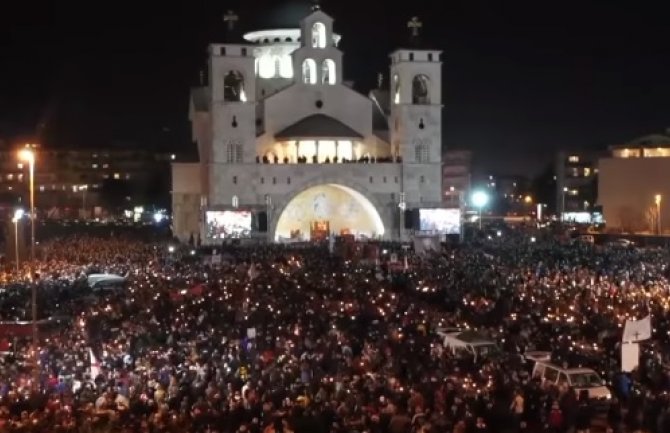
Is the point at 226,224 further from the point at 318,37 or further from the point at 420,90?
the point at 420,90

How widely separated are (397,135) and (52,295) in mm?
29385

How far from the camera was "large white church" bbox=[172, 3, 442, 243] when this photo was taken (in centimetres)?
5081

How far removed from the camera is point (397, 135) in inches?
2098

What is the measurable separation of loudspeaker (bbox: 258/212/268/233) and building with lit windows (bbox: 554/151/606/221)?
4522cm

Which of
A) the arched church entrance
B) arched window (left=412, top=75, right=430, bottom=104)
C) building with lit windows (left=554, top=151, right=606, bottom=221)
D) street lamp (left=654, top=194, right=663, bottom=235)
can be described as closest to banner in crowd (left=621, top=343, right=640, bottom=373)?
the arched church entrance

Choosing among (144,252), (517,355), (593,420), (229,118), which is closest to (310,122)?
(229,118)

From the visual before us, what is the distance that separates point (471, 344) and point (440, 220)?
3330cm

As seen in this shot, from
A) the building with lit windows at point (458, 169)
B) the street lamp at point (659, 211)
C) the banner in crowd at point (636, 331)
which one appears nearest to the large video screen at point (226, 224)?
the street lamp at point (659, 211)

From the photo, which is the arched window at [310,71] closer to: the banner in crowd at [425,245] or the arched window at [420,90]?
the arched window at [420,90]

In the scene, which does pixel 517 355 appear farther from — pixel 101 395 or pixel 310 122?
pixel 310 122

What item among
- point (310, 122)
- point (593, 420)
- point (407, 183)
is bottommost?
point (593, 420)

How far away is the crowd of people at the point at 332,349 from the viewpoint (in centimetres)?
1329

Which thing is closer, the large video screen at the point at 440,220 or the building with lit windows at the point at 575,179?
the large video screen at the point at 440,220

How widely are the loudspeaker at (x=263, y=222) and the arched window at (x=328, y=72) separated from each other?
325 inches
